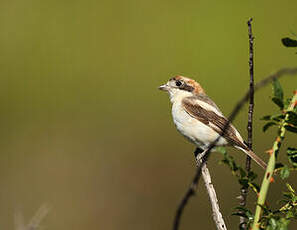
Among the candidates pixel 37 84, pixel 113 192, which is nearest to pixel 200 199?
pixel 113 192

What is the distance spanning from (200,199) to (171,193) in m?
0.76

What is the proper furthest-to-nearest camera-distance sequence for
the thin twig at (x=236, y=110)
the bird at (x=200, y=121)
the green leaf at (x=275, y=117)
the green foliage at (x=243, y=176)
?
1. the bird at (x=200, y=121)
2. the green foliage at (x=243, y=176)
3. the green leaf at (x=275, y=117)
4. the thin twig at (x=236, y=110)

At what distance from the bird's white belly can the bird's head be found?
0.90ft

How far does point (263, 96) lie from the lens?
1089 centimetres

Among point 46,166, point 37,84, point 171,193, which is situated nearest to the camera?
point 171,193

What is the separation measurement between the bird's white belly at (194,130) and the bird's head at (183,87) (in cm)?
27

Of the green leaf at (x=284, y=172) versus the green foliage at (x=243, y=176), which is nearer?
the green leaf at (x=284, y=172)

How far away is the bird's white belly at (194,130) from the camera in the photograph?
4.73 meters

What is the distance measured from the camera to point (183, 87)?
5.36 metres

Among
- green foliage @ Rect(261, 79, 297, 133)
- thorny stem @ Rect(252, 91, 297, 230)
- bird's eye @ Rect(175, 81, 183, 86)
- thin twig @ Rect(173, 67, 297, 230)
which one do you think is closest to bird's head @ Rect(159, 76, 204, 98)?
bird's eye @ Rect(175, 81, 183, 86)

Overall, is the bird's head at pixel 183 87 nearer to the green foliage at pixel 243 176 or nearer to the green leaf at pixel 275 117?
the green foliage at pixel 243 176

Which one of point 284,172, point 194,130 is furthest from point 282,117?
point 194,130

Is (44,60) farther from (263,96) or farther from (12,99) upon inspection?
(263,96)

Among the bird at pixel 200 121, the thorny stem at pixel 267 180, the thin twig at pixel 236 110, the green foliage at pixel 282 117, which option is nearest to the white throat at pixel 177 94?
the bird at pixel 200 121
